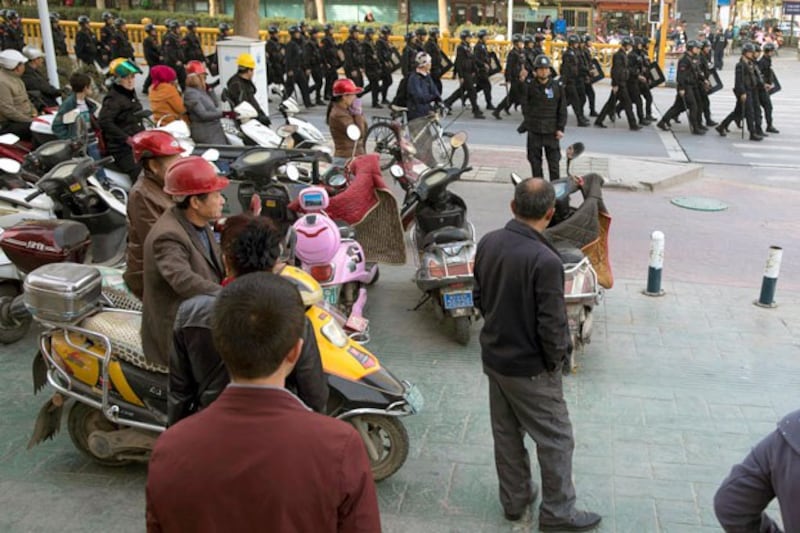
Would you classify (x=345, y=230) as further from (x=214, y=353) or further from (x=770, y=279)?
(x=770, y=279)

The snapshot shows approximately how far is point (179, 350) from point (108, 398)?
4.47 ft

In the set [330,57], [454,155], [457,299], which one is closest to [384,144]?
[454,155]

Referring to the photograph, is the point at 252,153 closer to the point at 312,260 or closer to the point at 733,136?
the point at 312,260

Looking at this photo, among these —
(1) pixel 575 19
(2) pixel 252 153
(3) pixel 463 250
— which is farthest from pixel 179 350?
(1) pixel 575 19

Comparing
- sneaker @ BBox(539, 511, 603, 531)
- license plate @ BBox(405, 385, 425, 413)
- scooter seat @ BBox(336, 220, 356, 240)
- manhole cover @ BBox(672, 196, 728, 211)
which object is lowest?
sneaker @ BBox(539, 511, 603, 531)

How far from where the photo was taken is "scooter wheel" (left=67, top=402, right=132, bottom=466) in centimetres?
448

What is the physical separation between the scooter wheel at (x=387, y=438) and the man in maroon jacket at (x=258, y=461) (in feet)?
7.34

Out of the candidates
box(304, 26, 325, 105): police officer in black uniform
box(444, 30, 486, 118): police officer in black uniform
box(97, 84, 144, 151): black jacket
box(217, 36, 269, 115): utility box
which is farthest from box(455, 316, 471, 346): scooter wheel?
box(304, 26, 325, 105): police officer in black uniform

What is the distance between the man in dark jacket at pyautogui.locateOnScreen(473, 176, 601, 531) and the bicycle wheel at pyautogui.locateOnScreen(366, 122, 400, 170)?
3.55 metres

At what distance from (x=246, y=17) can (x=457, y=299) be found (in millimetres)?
10990

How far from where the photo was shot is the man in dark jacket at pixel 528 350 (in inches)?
144

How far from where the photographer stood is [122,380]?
4.25 m

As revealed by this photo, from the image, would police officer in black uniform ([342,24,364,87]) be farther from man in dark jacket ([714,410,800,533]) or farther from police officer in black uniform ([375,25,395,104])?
man in dark jacket ([714,410,800,533])

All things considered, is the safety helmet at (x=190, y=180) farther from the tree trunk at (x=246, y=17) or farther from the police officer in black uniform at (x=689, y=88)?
the police officer in black uniform at (x=689, y=88)
